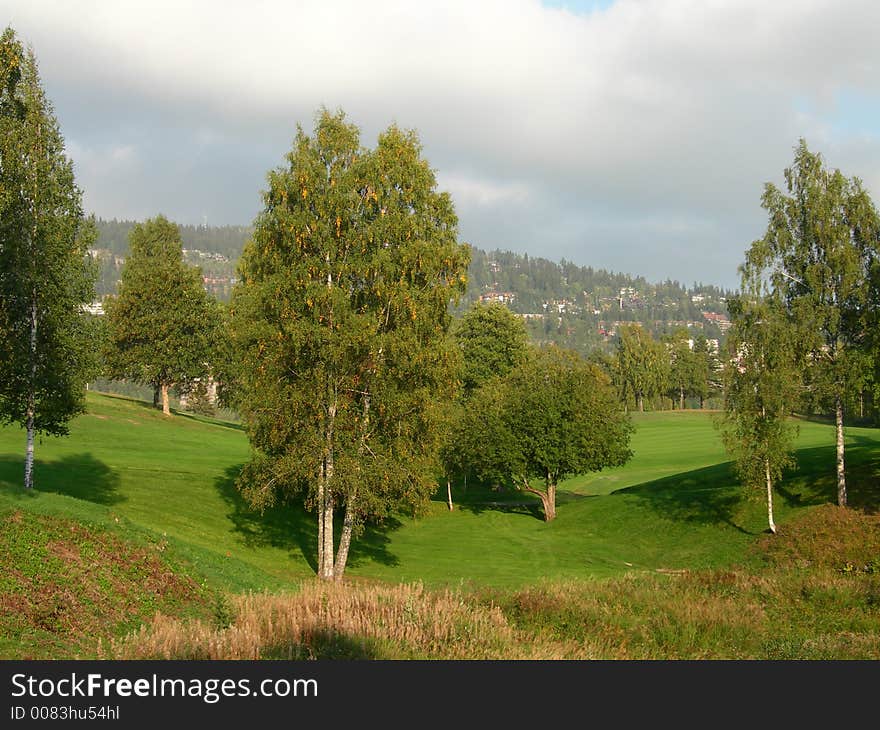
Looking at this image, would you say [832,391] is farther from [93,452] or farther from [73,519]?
[93,452]

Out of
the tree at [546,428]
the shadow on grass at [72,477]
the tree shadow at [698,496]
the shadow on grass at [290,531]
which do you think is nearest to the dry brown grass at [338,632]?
the shadow on grass at [290,531]

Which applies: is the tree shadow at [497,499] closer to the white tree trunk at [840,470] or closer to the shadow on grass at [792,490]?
the shadow on grass at [792,490]

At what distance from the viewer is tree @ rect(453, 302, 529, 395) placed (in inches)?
3551

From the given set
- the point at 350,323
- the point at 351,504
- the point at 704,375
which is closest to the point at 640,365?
the point at 704,375

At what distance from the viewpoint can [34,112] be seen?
34.0m

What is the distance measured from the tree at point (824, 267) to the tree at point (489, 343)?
4223 cm

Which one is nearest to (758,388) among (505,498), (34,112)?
(505,498)

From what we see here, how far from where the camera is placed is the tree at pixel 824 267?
152 feet

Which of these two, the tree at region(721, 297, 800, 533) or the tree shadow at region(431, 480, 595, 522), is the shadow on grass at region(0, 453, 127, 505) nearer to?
the tree shadow at region(431, 480, 595, 522)

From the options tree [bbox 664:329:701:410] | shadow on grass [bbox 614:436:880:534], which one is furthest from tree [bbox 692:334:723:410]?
shadow on grass [bbox 614:436:880:534]

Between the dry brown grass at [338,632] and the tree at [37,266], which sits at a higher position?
the tree at [37,266]
